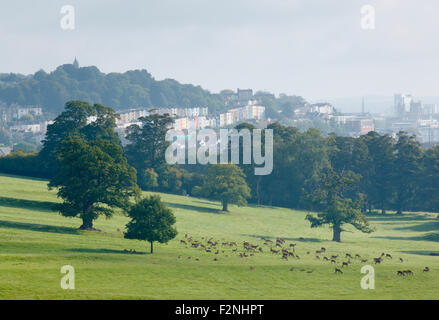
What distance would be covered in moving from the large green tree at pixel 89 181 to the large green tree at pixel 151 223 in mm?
8905

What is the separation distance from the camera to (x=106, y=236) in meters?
72.0

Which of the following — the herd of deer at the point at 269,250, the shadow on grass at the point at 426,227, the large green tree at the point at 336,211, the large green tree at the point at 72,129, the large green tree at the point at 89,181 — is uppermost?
the large green tree at the point at 72,129

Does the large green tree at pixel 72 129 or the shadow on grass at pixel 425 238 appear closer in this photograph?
the shadow on grass at pixel 425 238

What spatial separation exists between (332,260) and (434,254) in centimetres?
1793

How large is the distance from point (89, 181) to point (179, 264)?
21004 millimetres

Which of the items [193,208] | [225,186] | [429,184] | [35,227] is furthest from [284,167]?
[35,227]

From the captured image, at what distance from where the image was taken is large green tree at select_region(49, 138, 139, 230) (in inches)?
2911

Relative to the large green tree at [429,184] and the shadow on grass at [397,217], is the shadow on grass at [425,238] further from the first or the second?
the large green tree at [429,184]

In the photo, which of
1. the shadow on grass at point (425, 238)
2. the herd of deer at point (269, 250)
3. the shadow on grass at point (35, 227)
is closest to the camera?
the herd of deer at point (269, 250)

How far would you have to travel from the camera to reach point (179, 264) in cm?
5847

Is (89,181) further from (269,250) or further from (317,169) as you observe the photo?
(317,169)

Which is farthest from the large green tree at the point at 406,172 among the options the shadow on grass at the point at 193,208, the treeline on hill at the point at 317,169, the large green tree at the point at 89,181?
the large green tree at the point at 89,181

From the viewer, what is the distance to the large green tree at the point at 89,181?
2911 inches
